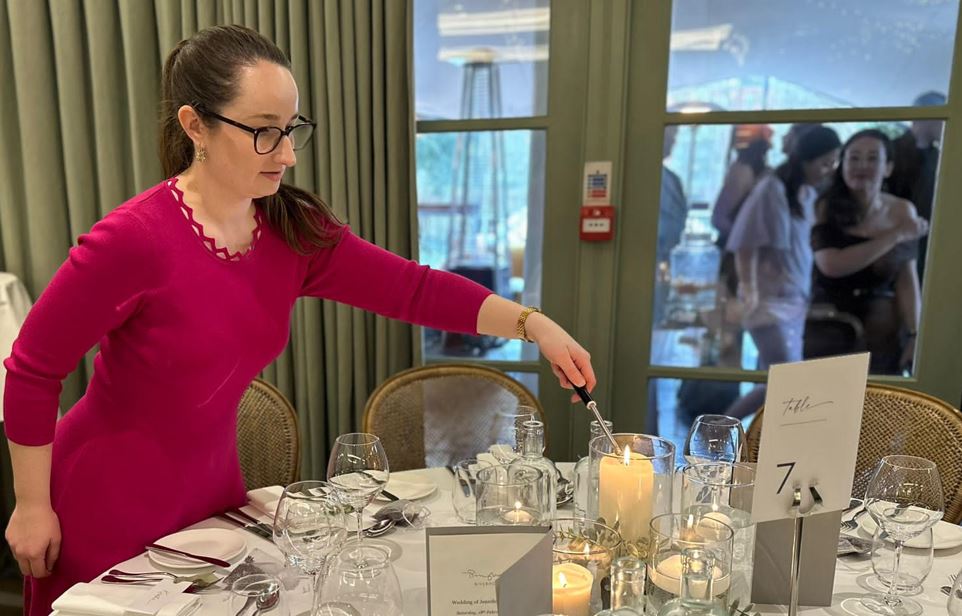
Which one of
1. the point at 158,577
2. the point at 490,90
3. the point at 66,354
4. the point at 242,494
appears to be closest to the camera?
the point at 158,577

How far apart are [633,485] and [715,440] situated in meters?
0.31

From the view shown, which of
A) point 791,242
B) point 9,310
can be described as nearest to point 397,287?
point 791,242

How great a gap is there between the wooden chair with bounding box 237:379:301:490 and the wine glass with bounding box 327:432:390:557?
654 mm

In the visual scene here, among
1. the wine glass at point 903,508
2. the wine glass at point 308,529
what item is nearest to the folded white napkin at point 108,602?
the wine glass at point 308,529

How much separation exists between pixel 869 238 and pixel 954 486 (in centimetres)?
95

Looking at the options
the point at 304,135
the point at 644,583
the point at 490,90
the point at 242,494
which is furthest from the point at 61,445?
the point at 490,90

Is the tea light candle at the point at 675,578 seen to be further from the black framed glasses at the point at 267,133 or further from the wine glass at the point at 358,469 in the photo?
the black framed glasses at the point at 267,133

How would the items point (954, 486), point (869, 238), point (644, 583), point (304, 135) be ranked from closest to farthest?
1. point (644, 583)
2. point (304, 135)
3. point (954, 486)
4. point (869, 238)

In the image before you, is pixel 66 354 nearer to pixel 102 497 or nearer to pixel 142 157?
pixel 102 497

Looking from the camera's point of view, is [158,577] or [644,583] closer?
[644,583]

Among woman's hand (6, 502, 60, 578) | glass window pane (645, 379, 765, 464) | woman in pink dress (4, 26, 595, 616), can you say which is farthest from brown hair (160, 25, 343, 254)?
glass window pane (645, 379, 765, 464)

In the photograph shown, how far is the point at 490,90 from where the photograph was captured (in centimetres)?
243

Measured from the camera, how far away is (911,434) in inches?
67.1

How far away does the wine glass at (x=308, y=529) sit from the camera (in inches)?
41.3
